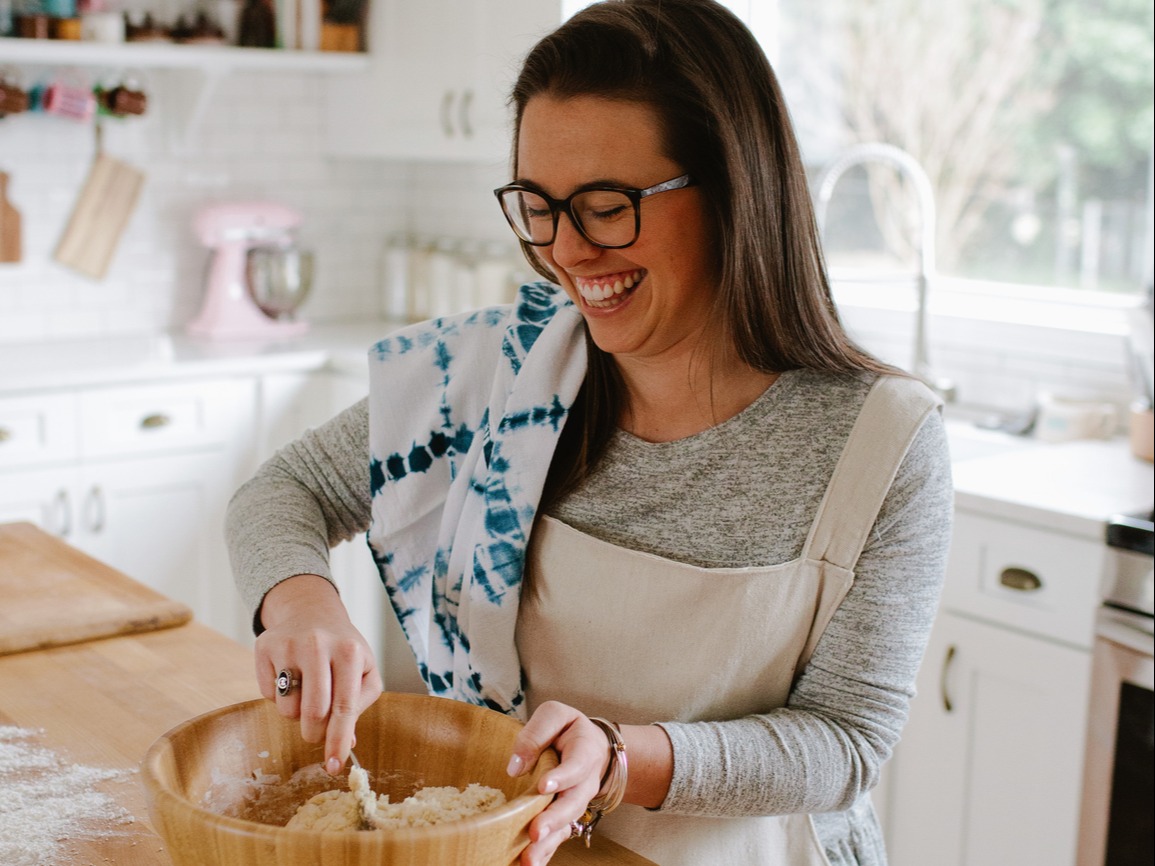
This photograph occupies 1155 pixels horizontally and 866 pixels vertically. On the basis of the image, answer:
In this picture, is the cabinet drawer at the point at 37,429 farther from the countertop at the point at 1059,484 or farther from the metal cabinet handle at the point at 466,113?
the countertop at the point at 1059,484

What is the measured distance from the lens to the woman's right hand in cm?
110

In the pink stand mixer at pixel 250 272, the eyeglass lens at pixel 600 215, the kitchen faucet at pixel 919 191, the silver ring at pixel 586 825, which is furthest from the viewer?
the pink stand mixer at pixel 250 272

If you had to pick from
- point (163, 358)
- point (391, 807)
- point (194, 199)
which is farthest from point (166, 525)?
point (391, 807)

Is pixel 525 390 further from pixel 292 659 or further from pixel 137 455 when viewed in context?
pixel 137 455

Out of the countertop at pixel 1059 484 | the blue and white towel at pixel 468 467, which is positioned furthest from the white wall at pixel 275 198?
the blue and white towel at pixel 468 467

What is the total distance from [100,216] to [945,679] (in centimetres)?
258

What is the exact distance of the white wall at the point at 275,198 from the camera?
3.07 meters

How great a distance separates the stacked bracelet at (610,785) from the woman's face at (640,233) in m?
0.41

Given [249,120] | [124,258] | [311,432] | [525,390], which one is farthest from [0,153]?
[525,390]

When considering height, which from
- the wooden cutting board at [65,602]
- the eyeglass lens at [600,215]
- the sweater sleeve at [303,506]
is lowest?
the wooden cutting board at [65,602]

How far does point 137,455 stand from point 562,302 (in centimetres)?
203

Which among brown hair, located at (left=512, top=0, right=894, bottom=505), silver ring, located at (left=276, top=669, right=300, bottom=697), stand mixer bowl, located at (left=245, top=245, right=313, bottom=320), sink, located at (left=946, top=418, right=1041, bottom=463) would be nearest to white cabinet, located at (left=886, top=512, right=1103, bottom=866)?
sink, located at (left=946, top=418, right=1041, bottom=463)

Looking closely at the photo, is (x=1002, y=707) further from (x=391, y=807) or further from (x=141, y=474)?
(x=141, y=474)

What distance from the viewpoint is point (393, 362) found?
155 cm
